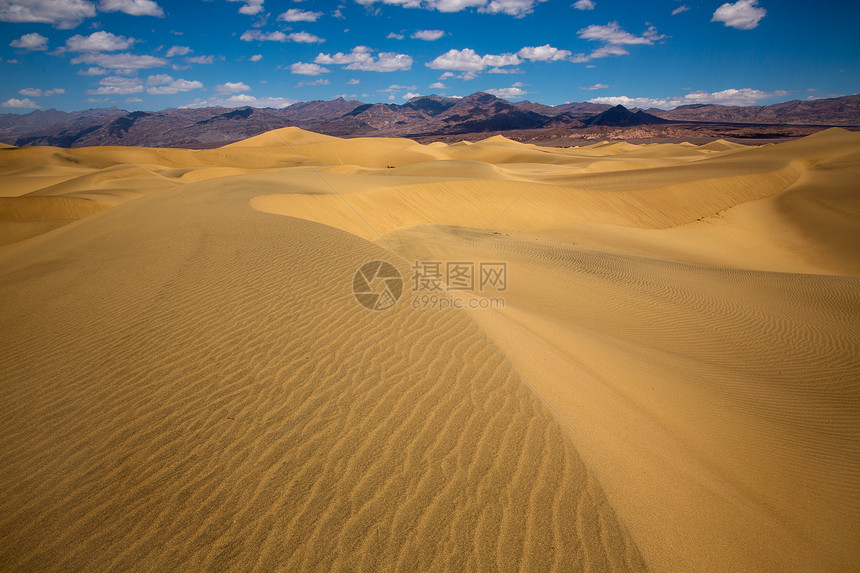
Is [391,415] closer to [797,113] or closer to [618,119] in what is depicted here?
[618,119]

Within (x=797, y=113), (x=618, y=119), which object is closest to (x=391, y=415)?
(x=618, y=119)

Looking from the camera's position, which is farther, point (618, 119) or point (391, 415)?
point (618, 119)

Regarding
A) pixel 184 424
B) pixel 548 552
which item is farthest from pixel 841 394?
pixel 184 424

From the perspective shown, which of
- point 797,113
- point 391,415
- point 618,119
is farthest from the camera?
point 797,113

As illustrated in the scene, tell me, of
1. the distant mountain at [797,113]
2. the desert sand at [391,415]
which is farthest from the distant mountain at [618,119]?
the desert sand at [391,415]

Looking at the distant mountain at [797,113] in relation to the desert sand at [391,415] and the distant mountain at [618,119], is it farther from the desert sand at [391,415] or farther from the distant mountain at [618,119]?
the desert sand at [391,415]

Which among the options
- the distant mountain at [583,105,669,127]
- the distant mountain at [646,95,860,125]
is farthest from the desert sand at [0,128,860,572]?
the distant mountain at [646,95,860,125]

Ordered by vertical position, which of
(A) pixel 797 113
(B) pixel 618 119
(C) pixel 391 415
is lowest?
(C) pixel 391 415

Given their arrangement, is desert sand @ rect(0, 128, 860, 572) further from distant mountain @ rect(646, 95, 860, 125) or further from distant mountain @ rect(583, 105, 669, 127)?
distant mountain @ rect(646, 95, 860, 125)
